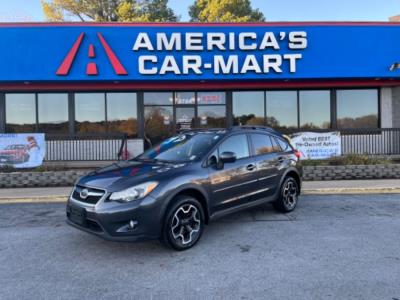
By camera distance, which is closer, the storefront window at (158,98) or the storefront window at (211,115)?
the storefront window at (158,98)

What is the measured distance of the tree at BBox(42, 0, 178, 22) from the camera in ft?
96.1

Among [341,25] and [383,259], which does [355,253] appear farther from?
[341,25]

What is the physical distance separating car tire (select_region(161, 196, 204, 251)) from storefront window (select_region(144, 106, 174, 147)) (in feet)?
33.0

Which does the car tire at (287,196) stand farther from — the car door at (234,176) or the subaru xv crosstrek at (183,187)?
the car door at (234,176)

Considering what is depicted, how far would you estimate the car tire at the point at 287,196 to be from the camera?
670 cm

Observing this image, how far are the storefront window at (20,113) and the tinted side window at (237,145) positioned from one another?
452 inches

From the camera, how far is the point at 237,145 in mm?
5977

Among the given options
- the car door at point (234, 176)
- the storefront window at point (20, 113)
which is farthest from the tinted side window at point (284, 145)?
the storefront window at point (20, 113)

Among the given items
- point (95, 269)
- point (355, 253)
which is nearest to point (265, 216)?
point (355, 253)

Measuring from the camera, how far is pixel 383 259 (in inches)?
176

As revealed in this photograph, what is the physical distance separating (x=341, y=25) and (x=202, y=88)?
6121 millimetres

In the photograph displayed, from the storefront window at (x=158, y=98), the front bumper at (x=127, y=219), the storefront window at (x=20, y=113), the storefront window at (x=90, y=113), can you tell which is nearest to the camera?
the front bumper at (x=127, y=219)

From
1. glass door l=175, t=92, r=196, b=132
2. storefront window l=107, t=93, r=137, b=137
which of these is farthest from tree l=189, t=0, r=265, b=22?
storefront window l=107, t=93, r=137, b=137

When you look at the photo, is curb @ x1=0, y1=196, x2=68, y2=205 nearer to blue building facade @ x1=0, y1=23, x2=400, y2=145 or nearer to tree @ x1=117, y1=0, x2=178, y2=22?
blue building facade @ x1=0, y1=23, x2=400, y2=145
